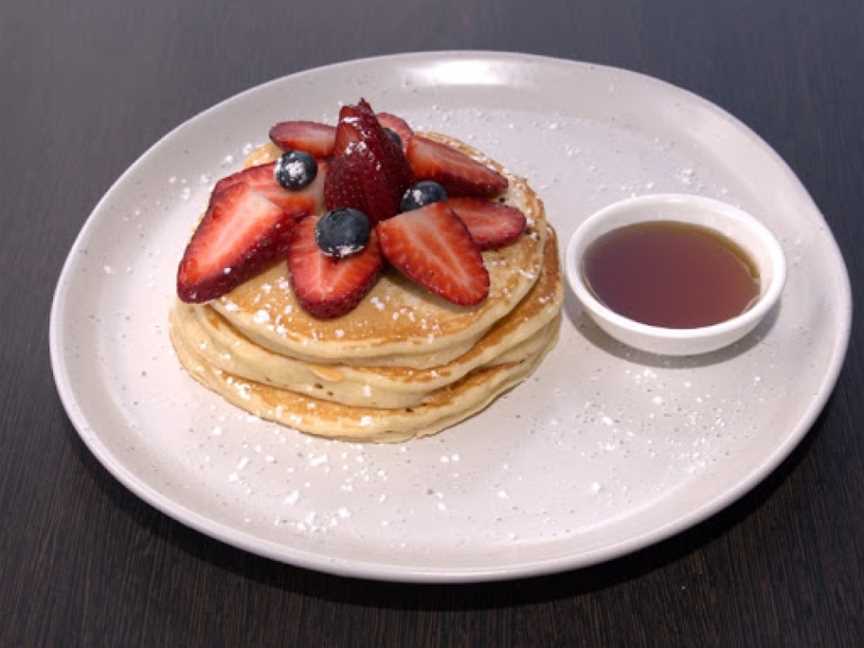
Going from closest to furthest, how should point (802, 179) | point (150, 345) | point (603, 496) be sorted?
point (603, 496), point (150, 345), point (802, 179)

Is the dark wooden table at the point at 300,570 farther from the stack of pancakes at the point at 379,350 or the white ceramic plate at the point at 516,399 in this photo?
the stack of pancakes at the point at 379,350

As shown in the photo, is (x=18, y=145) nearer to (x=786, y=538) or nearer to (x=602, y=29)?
(x=602, y=29)

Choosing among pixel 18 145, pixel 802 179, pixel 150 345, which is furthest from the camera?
pixel 18 145

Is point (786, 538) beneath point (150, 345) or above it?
beneath

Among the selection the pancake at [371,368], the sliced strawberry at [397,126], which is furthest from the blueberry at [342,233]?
the sliced strawberry at [397,126]

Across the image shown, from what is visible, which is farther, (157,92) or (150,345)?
(157,92)

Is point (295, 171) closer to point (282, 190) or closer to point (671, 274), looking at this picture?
point (282, 190)

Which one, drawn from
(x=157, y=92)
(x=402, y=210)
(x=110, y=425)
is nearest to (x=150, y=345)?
(x=110, y=425)
